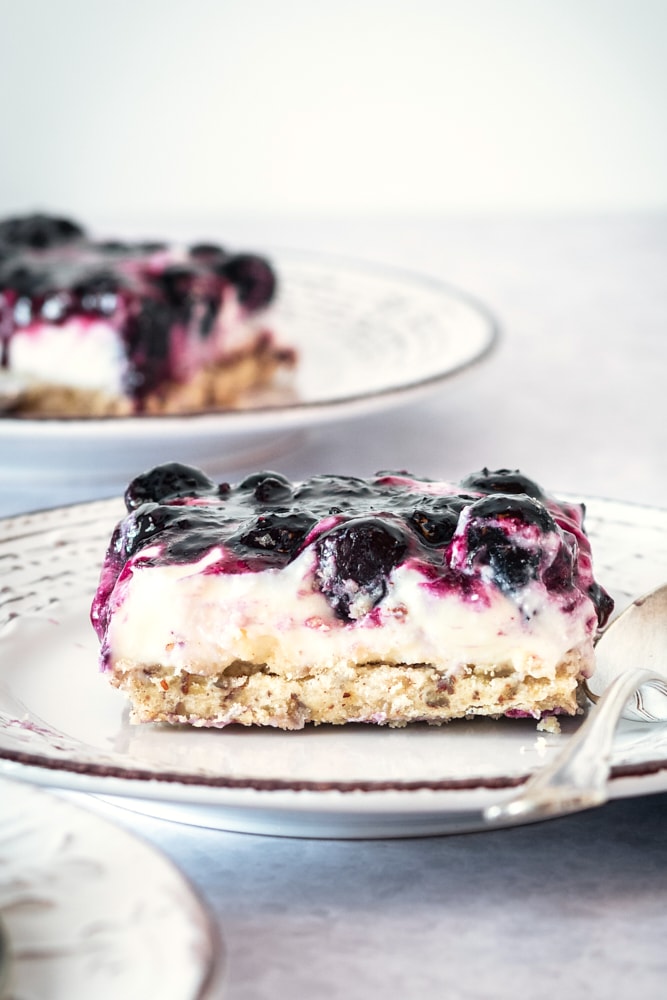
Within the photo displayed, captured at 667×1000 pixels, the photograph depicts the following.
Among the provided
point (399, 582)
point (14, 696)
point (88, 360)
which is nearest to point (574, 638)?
point (399, 582)

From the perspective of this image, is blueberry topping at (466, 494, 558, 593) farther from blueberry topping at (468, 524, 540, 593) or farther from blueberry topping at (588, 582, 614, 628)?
blueberry topping at (588, 582, 614, 628)

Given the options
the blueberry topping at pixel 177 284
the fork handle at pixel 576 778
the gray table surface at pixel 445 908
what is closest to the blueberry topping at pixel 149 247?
the blueberry topping at pixel 177 284

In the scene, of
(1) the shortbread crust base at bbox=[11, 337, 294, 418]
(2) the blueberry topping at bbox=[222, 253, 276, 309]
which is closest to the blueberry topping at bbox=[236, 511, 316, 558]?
(1) the shortbread crust base at bbox=[11, 337, 294, 418]

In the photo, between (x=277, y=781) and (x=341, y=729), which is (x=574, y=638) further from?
(x=277, y=781)

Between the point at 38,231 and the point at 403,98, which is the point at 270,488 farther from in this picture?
the point at 403,98

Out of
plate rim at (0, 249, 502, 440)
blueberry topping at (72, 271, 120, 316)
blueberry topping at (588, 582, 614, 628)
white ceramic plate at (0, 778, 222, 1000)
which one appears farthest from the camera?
blueberry topping at (72, 271, 120, 316)

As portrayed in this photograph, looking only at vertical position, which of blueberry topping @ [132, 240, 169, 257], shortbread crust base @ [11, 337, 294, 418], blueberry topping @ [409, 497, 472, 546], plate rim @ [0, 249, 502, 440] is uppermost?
blueberry topping @ [409, 497, 472, 546]
